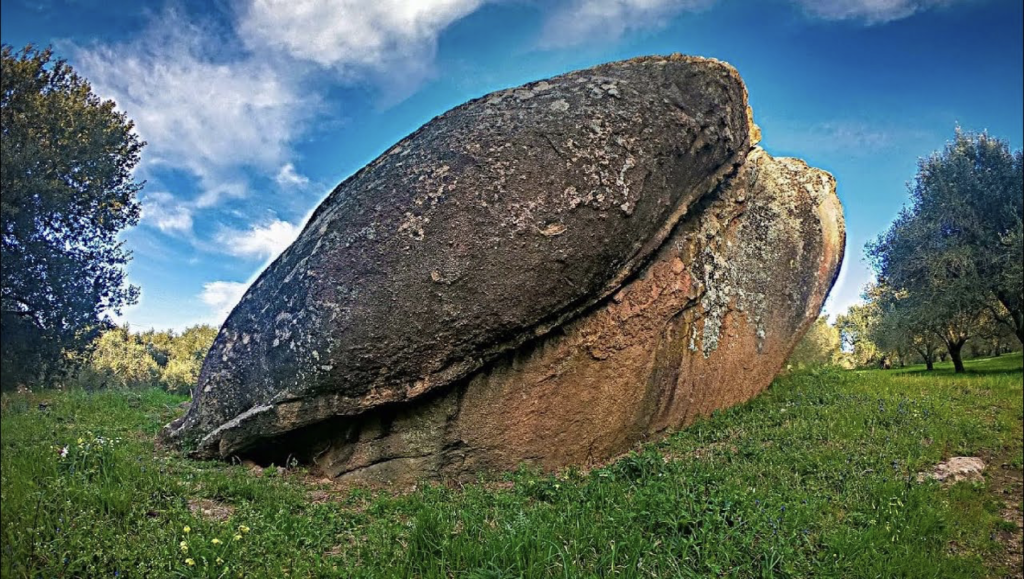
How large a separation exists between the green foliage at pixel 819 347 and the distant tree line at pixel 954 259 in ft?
0.28

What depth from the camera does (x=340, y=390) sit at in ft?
26.5

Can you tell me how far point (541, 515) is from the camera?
19.4ft

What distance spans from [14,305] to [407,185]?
5174mm

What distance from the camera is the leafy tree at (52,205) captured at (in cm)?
615

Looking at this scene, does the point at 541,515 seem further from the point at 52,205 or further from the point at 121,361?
the point at 121,361

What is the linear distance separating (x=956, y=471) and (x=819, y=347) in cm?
1344

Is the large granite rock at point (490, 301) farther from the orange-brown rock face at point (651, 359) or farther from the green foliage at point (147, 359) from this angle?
the green foliage at point (147, 359)

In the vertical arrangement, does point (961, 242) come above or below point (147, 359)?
above

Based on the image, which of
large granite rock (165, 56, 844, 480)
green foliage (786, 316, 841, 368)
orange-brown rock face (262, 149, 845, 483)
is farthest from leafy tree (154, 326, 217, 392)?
green foliage (786, 316, 841, 368)

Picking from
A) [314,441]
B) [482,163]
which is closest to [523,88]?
[482,163]

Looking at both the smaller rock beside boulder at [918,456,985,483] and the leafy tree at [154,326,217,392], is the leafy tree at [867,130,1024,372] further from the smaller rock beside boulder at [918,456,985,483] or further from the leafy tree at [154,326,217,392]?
the leafy tree at [154,326,217,392]

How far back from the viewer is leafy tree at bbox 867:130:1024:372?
60.5 feet

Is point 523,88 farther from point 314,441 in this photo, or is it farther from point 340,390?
point 314,441

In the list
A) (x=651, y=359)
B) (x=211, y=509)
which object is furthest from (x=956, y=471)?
(x=211, y=509)
